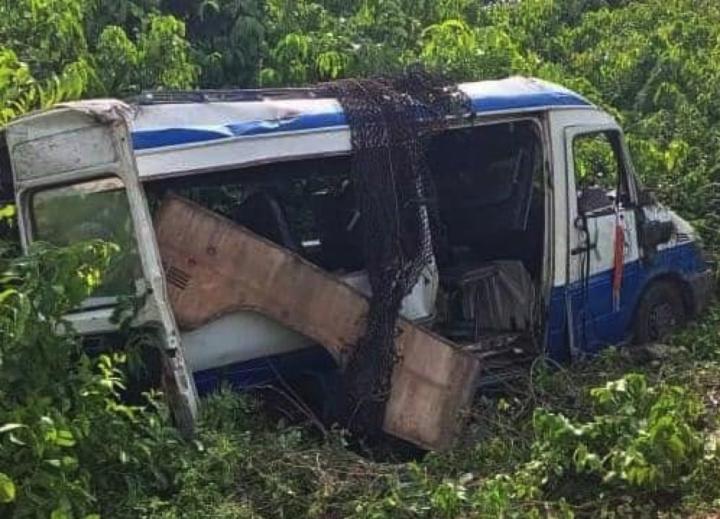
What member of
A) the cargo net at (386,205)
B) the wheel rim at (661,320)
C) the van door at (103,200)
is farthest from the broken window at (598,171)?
the van door at (103,200)

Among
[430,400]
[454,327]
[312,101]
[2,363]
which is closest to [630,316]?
[454,327]

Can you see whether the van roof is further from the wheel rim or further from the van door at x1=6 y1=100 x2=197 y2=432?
the wheel rim

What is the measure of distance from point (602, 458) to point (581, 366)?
1963 mm

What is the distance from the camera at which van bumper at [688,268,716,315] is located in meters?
8.25

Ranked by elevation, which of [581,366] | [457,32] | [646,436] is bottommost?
[581,366]

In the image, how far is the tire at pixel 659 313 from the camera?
313 inches

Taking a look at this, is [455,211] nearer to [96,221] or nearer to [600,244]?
[600,244]

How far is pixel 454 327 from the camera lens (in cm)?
712

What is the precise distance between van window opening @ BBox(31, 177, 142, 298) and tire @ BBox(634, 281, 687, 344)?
4.01m

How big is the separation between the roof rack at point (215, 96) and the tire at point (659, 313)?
3.04 m

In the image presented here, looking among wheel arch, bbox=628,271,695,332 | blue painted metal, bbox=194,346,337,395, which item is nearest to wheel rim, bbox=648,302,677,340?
wheel arch, bbox=628,271,695,332

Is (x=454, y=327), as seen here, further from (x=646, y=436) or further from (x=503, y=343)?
(x=646, y=436)

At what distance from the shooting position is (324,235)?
694cm

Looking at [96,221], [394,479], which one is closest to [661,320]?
[394,479]
